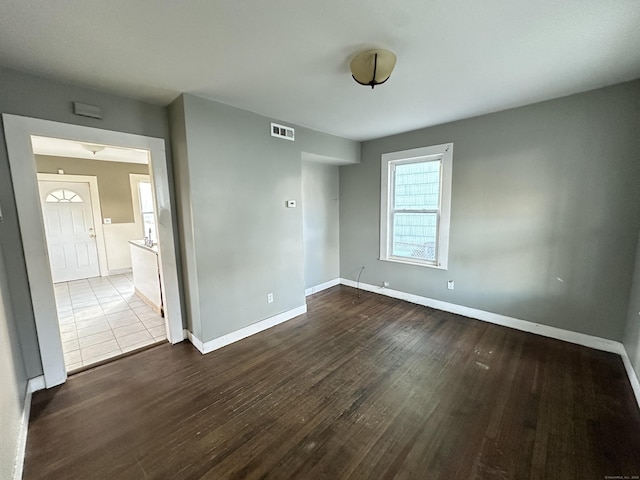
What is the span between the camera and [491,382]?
2.16 meters

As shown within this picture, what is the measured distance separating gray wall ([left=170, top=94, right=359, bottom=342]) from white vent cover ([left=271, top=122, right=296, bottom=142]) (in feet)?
0.20

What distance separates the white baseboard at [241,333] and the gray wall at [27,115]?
3.98ft

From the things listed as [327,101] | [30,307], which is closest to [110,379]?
[30,307]

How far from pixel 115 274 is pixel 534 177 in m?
7.89

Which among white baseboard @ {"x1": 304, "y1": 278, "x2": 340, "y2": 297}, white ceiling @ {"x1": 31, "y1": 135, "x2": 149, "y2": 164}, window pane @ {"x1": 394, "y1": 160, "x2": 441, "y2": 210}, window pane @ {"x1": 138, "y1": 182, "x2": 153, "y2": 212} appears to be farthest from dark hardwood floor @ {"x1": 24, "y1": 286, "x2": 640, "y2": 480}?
window pane @ {"x1": 138, "y1": 182, "x2": 153, "y2": 212}

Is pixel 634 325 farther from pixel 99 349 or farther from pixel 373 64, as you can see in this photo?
pixel 99 349

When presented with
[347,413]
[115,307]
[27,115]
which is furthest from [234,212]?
[115,307]

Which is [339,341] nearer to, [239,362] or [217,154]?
[239,362]

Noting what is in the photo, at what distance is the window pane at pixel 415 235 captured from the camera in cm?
373

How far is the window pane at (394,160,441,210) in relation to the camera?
11.9 ft

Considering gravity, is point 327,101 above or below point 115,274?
above

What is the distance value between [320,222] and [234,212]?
197 cm

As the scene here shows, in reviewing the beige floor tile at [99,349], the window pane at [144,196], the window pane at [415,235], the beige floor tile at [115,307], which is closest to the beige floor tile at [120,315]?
the beige floor tile at [115,307]

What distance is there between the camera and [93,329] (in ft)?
10.4
